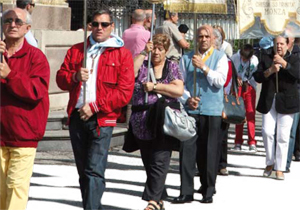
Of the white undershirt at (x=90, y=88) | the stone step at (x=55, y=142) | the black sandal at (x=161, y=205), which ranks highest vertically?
the white undershirt at (x=90, y=88)

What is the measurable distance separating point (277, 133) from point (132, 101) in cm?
318

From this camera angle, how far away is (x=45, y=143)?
42.1 feet

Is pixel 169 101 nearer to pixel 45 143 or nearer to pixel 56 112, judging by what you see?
pixel 45 143

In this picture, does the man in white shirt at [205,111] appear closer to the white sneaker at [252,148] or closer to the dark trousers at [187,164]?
the dark trousers at [187,164]

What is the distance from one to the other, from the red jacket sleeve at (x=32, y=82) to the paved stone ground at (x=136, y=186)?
2.10 meters

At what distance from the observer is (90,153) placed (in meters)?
8.05

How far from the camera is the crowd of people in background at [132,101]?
715cm

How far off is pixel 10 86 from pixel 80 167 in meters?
1.41

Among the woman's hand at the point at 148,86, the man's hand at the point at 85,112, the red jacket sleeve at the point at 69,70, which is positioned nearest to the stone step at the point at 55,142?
the woman's hand at the point at 148,86

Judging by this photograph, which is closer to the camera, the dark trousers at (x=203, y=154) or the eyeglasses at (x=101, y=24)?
the eyeglasses at (x=101, y=24)

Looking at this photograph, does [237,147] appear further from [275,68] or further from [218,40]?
[218,40]

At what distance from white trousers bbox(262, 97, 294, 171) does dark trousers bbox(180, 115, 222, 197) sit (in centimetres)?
179

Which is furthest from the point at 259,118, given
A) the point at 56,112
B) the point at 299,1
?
the point at 299,1

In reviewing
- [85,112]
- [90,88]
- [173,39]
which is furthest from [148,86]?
[173,39]
